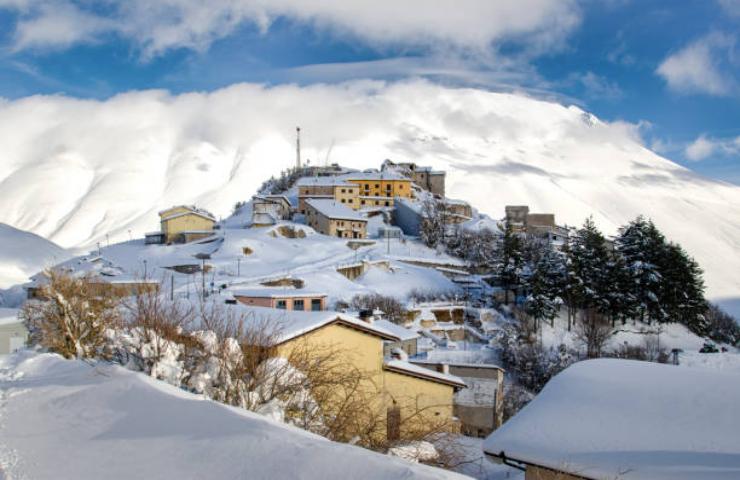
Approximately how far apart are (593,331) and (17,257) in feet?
137

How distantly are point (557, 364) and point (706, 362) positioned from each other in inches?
377

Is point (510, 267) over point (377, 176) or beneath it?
beneath

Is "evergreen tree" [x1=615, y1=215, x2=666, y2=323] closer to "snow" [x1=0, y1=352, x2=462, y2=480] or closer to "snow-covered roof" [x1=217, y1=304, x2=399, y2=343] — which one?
"snow-covered roof" [x1=217, y1=304, x2=399, y2=343]

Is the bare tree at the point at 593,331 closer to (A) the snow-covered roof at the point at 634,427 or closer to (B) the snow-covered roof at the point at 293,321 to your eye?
(B) the snow-covered roof at the point at 293,321

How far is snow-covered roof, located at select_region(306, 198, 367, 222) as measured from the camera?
66.8 metres

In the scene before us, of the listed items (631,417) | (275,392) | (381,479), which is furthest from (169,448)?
(631,417)

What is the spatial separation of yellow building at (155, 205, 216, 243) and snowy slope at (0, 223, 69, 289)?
24.2 meters

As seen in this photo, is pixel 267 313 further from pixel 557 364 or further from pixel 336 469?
pixel 557 364

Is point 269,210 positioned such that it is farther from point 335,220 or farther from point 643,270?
point 643,270

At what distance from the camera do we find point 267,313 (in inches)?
578

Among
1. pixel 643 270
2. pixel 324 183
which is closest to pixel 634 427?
pixel 643 270

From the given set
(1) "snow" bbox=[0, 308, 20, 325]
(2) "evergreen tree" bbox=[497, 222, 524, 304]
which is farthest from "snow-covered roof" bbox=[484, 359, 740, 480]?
(2) "evergreen tree" bbox=[497, 222, 524, 304]

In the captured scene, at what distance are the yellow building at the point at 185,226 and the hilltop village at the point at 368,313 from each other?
0.16 metres

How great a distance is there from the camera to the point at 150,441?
216 inches
